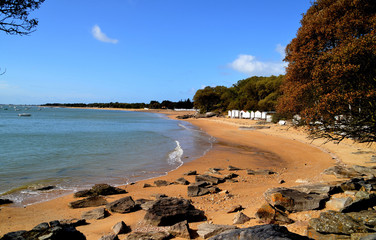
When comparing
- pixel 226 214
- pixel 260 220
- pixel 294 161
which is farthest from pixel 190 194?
pixel 294 161

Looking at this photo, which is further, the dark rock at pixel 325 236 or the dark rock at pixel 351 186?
the dark rock at pixel 351 186

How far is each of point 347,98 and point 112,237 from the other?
10887mm

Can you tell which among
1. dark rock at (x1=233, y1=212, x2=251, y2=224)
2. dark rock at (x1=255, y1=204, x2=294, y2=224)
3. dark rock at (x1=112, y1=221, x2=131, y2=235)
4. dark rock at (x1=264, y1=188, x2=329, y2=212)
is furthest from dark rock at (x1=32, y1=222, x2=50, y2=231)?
dark rock at (x1=264, y1=188, x2=329, y2=212)

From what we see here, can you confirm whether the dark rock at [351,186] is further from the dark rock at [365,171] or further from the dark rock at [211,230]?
the dark rock at [211,230]

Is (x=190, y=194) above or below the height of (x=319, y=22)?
below

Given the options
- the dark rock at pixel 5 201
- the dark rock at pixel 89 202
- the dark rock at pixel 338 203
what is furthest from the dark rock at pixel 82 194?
the dark rock at pixel 338 203

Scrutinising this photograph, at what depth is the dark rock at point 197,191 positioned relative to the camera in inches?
365

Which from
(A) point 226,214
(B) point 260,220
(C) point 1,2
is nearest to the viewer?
(B) point 260,220

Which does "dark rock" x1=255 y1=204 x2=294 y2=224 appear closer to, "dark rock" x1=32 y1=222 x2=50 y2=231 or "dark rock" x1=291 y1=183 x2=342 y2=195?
"dark rock" x1=291 y1=183 x2=342 y2=195

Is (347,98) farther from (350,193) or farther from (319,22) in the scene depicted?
(319,22)

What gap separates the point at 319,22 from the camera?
18.2m

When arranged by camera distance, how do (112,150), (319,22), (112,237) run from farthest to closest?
(112,150)
(319,22)
(112,237)

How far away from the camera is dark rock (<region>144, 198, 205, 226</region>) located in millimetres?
6340

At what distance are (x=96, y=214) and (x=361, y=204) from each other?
281 inches
